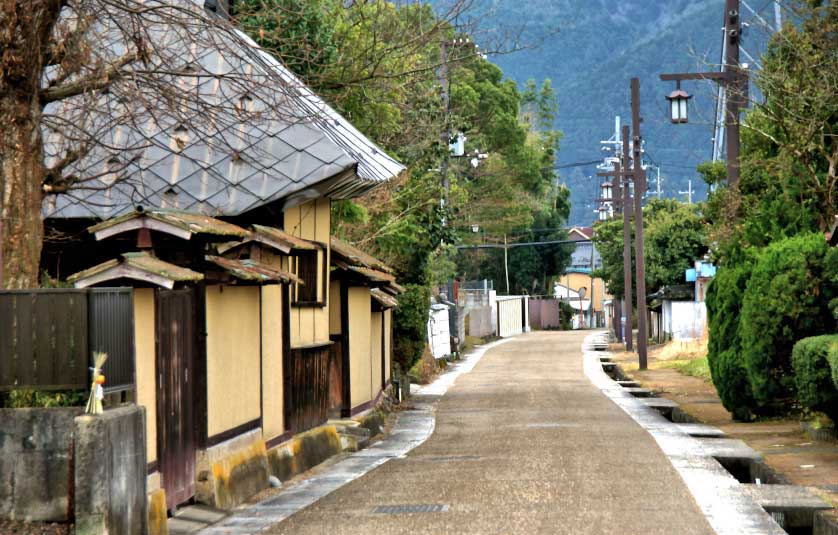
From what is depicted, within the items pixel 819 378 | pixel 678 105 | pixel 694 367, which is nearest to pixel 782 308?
pixel 819 378

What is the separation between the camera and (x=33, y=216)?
11.2 metres

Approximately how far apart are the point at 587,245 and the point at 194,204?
145708mm

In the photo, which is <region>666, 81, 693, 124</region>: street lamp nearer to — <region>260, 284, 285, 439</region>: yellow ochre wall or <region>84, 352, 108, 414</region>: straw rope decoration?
<region>260, 284, 285, 439</region>: yellow ochre wall

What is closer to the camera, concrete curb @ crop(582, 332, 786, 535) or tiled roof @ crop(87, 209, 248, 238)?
concrete curb @ crop(582, 332, 786, 535)

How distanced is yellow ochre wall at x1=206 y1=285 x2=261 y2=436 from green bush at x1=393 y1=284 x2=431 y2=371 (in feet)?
58.5

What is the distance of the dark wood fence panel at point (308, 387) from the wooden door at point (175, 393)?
4207mm

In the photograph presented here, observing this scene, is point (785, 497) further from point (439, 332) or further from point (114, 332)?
point (439, 332)

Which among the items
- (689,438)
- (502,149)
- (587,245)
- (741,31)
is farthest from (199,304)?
(587,245)

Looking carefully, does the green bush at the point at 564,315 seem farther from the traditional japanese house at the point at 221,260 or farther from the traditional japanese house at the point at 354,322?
the traditional japanese house at the point at 221,260

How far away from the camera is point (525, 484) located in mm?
14422

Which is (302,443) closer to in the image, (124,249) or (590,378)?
(124,249)

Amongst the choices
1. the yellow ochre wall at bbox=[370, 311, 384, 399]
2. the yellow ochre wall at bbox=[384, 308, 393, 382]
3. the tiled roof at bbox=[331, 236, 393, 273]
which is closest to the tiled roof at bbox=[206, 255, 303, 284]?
the tiled roof at bbox=[331, 236, 393, 273]

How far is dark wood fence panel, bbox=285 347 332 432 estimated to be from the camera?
58.7 feet

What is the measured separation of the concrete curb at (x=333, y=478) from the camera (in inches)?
496
